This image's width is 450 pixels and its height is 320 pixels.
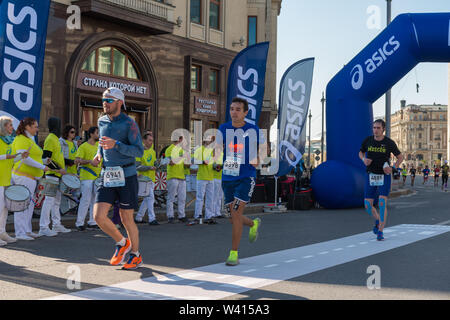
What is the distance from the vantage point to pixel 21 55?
1025cm

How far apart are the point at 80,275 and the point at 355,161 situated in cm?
1063

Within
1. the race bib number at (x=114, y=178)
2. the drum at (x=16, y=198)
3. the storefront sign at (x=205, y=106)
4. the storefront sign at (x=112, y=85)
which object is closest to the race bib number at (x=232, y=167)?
the race bib number at (x=114, y=178)

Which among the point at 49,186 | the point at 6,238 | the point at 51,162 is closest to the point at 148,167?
the point at 51,162

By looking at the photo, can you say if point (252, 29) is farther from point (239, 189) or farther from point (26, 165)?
point (239, 189)

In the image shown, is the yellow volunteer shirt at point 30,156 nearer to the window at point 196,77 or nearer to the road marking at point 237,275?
the road marking at point 237,275

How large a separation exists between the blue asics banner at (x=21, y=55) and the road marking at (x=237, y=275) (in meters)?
5.69

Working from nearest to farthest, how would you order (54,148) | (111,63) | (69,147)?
1. (54,148)
2. (69,147)
3. (111,63)

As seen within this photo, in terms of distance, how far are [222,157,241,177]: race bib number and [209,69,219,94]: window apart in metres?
18.0


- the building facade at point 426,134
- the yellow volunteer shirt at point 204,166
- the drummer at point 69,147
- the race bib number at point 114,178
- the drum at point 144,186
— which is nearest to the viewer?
the race bib number at point 114,178

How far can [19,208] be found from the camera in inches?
303

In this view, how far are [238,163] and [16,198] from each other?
131 inches

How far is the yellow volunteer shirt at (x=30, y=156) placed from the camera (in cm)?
812

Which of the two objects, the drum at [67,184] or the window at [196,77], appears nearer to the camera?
the drum at [67,184]

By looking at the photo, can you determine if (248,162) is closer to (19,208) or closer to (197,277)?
(197,277)
